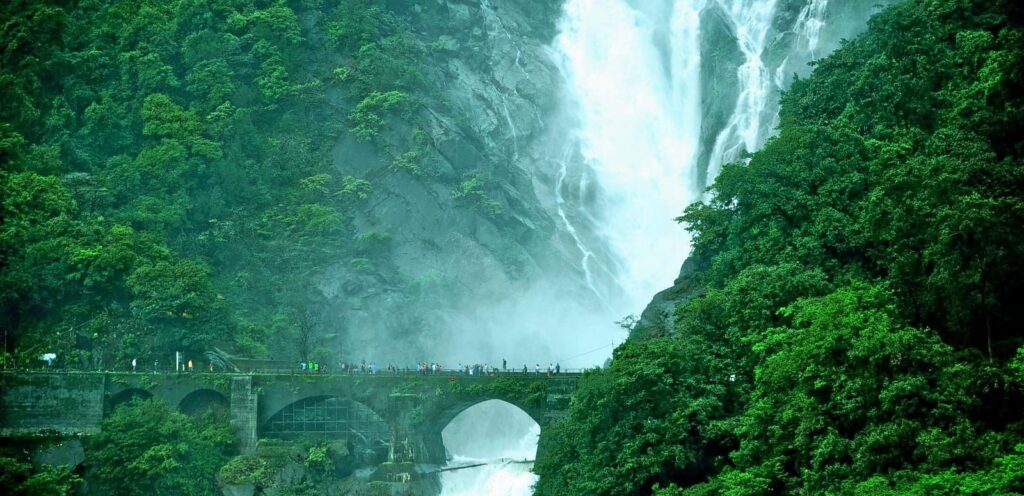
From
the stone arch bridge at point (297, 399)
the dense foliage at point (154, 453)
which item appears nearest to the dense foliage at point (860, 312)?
the stone arch bridge at point (297, 399)

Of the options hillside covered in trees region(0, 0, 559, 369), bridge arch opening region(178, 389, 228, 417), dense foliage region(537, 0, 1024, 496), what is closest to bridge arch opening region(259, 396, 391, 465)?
bridge arch opening region(178, 389, 228, 417)

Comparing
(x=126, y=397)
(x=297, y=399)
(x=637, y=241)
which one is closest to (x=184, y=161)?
(x=126, y=397)

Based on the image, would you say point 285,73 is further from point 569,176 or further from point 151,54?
point 569,176

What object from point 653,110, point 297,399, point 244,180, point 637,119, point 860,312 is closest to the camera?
point 860,312

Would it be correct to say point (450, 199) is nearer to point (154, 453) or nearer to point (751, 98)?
point (751, 98)

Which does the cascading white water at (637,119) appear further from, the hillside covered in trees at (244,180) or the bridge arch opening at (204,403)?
the bridge arch opening at (204,403)

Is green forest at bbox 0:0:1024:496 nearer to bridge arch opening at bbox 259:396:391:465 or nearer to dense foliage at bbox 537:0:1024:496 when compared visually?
dense foliage at bbox 537:0:1024:496

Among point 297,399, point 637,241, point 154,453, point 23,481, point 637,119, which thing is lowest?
point 23,481
